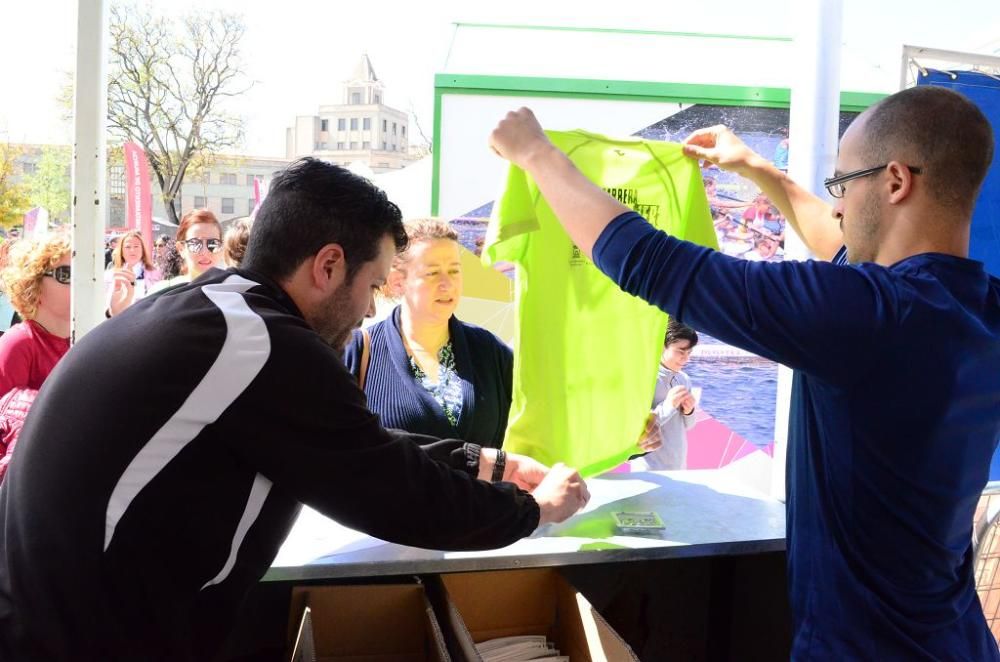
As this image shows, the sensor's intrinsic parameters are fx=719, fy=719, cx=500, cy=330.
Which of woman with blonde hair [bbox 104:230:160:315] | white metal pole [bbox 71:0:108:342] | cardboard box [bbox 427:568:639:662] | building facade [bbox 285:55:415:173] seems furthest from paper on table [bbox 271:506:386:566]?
building facade [bbox 285:55:415:173]

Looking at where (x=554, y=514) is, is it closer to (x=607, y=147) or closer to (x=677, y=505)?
(x=677, y=505)

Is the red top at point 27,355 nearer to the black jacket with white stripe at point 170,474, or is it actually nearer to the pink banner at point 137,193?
the black jacket with white stripe at point 170,474

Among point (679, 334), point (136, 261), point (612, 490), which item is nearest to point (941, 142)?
point (612, 490)

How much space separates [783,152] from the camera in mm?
4410

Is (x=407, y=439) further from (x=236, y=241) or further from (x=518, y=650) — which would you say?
(x=236, y=241)

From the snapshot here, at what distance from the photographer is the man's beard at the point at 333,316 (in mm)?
1485

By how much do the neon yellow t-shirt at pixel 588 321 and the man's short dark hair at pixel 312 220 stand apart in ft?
2.01

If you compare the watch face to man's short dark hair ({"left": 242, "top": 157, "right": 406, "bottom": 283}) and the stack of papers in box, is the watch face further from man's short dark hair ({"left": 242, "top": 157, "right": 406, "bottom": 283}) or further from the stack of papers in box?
man's short dark hair ({"left": 242, "top": 157, "right": 406, "bottom": 283})

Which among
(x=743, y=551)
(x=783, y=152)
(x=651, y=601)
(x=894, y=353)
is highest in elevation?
(x=783, y=152)

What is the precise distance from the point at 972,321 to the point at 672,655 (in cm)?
165

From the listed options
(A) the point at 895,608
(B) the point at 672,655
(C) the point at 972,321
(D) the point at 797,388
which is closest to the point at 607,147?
(D) the point at 797,388

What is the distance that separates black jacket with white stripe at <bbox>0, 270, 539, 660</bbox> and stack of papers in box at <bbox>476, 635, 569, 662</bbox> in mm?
820

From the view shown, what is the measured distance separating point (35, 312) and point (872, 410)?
321 centimetres

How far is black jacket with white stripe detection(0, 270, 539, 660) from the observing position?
1179mm
